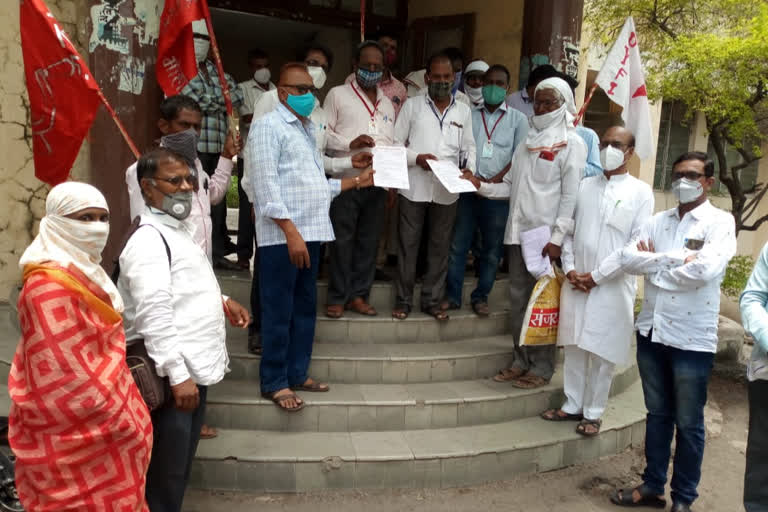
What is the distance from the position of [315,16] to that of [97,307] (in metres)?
6.09

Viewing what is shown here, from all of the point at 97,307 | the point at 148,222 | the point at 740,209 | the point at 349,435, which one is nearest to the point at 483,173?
the point at 349,435

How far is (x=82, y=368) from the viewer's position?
2162 millimetres

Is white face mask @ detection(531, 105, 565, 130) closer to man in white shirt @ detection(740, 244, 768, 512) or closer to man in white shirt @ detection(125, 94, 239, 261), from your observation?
man in white shirt @ detection(740, 244, 768, 512)

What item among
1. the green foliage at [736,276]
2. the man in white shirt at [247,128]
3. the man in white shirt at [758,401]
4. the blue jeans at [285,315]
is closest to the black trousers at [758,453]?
the man in white shirt at [758,401]

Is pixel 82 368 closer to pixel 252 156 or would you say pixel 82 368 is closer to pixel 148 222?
pixel 148 222

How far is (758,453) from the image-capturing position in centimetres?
283

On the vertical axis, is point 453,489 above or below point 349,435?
below

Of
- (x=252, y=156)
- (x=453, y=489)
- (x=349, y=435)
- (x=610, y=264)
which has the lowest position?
(x=453, y=489)

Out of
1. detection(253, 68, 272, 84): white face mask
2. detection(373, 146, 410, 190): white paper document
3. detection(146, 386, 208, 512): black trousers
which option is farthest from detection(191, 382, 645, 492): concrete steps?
detection(253, 68, 272, 84): white face mask

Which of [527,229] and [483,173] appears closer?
[527,229]

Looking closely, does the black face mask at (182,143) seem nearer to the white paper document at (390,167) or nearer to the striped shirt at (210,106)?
the white paper document at (390,167)

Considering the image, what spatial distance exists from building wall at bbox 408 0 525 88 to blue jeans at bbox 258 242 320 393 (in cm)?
435

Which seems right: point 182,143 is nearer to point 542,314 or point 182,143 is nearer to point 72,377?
point 72,377

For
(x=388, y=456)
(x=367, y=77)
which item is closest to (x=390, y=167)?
(x=367, y=77)
